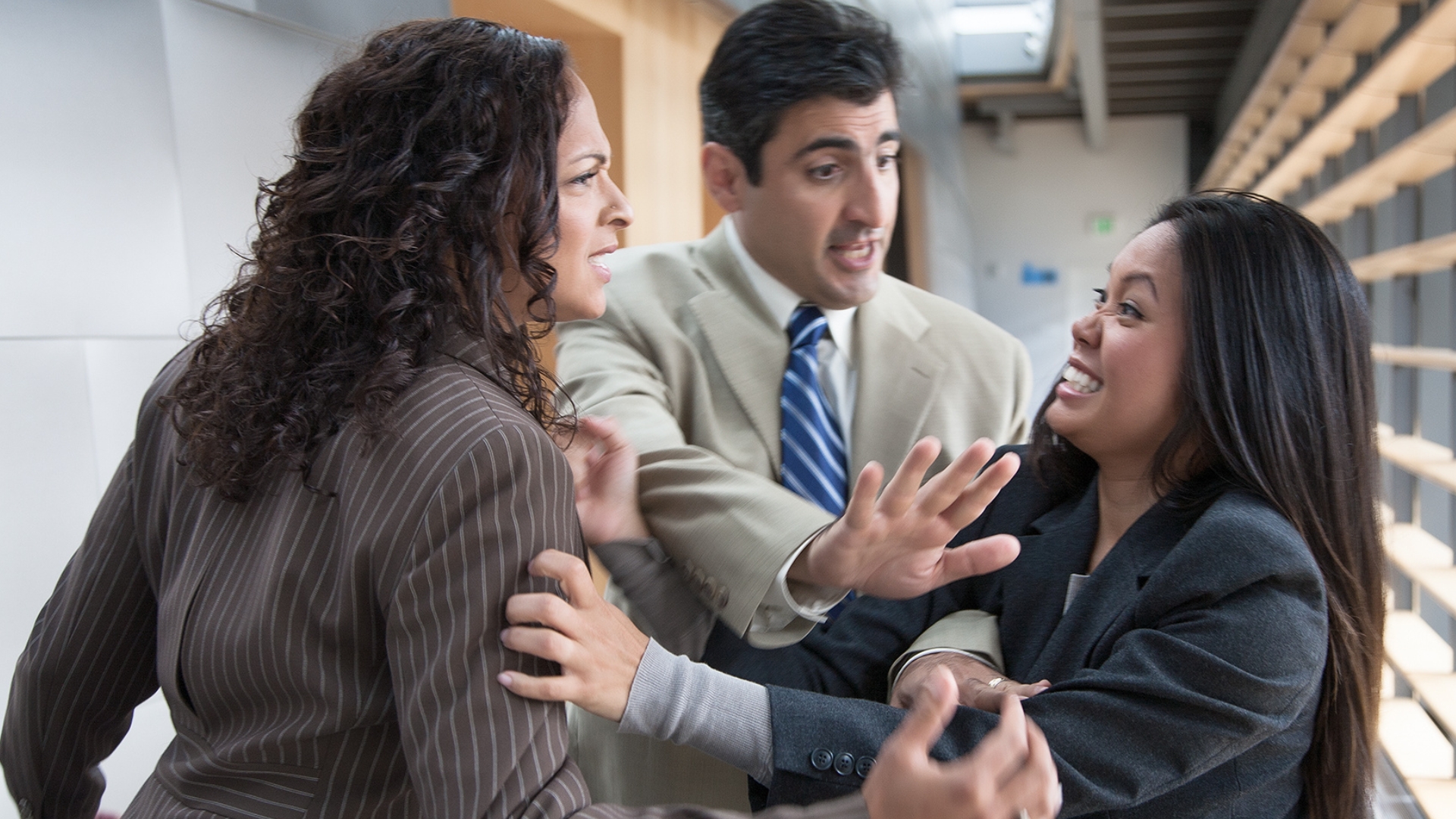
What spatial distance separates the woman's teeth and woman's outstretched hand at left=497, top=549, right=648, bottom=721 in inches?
29.5

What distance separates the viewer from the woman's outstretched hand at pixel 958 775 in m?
1.00

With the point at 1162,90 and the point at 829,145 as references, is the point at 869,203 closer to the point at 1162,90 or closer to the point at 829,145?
the point at 829,145

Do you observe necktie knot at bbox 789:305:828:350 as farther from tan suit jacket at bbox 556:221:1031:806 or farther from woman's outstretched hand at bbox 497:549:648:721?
woman's outstretched hand at bbox 497:549:648:721

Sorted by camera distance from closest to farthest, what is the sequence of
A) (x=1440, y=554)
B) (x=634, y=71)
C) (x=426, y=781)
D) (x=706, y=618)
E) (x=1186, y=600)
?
(x=426, y=781)
(x=1186, y=600)
(x=706, y=618)
(x=634, y=71)
(x=1440, y=554)

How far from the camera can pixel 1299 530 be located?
1366 millimetres

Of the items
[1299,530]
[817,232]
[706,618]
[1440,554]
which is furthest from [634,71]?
[1440,554]

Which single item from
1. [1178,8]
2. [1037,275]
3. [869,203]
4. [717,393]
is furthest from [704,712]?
[1037,275]

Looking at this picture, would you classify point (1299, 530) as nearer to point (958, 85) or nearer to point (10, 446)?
point (10, 446)

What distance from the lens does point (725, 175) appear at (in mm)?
2203

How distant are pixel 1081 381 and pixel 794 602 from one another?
0.53 metres

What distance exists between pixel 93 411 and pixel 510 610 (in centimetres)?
123

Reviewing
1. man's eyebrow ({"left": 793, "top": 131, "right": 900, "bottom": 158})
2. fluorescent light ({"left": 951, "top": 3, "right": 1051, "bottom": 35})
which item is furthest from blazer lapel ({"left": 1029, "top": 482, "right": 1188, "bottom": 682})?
fluorescent light ({"left": 951, "top": 3, "right": 1051, "bottom": 35})

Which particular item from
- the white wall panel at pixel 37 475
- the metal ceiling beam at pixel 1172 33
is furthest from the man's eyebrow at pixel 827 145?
the metal ceiling beam at pixel 1172 33

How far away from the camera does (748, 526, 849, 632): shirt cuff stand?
59.4 inches
